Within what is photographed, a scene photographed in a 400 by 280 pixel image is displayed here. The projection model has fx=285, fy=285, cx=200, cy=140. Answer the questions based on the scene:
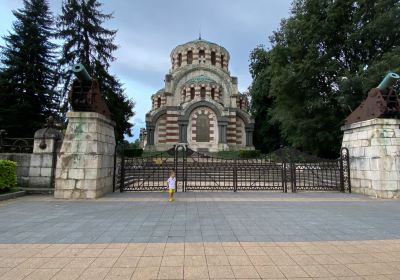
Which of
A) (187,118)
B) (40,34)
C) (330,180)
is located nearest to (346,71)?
(330,180)

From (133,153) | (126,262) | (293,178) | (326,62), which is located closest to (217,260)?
(126,262)

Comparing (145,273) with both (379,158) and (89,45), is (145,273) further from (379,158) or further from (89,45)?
A: (89,45)

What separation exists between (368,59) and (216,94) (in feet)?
57.4

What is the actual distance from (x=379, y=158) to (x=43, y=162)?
1420 centimetres

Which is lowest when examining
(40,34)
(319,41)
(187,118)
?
(187,118)

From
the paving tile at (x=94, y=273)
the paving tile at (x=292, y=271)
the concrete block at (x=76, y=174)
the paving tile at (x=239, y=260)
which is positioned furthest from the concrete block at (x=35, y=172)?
the paving tile at (x=292, y=271)

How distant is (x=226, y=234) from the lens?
5930mm

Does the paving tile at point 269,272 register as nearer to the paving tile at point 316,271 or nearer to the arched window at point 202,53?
the paving tile at point 316,271

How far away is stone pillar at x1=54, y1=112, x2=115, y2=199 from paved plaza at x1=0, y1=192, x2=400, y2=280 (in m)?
1.59

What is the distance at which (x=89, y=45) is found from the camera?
29.5m

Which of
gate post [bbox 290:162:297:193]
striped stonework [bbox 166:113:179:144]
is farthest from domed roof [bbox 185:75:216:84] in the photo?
gate post [bbox 290:162:297:193]

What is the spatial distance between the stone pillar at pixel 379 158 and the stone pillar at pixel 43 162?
13578mm

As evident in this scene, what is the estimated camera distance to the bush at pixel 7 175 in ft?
36.2

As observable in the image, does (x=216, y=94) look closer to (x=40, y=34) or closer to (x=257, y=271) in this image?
(x=40, y=34)
